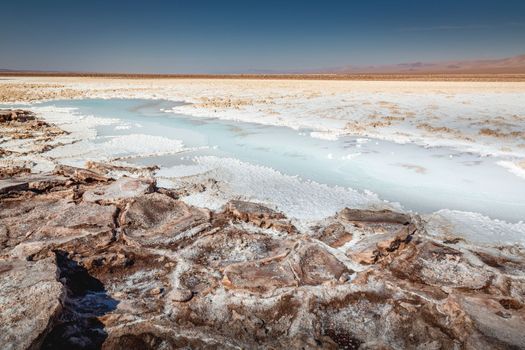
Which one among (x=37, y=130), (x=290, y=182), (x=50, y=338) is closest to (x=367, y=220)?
(x=290, y=182)

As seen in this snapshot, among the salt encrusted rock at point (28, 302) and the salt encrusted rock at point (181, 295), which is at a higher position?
the salt encrusted rock at point (28, 302)

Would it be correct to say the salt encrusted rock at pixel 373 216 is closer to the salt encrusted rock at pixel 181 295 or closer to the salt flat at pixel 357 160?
the salt flat at pixel 357 160

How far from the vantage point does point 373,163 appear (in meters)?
6.54

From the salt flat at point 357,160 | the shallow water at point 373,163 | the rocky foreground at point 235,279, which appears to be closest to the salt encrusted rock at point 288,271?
the rocky foreground at point 235,279

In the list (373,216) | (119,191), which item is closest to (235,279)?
(373,216)

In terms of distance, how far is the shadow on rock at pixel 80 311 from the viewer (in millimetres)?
2215

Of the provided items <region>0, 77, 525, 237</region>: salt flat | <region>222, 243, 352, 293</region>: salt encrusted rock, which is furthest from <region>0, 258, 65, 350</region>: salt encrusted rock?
<region>0, 77, 525, 237</region>: salt flat

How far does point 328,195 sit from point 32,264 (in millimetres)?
3490

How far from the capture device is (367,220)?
4.12 meters

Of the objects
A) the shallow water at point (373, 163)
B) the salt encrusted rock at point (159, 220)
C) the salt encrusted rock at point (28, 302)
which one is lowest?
the shallow water at point (373, 163)

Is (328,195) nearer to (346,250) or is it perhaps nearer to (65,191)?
(346,250)

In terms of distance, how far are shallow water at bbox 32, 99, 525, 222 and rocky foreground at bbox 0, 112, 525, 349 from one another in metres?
1.17

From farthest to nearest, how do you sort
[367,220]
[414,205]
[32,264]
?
[414,205] < [367,220] < [32,264]

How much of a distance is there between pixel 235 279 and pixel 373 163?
172 inches
